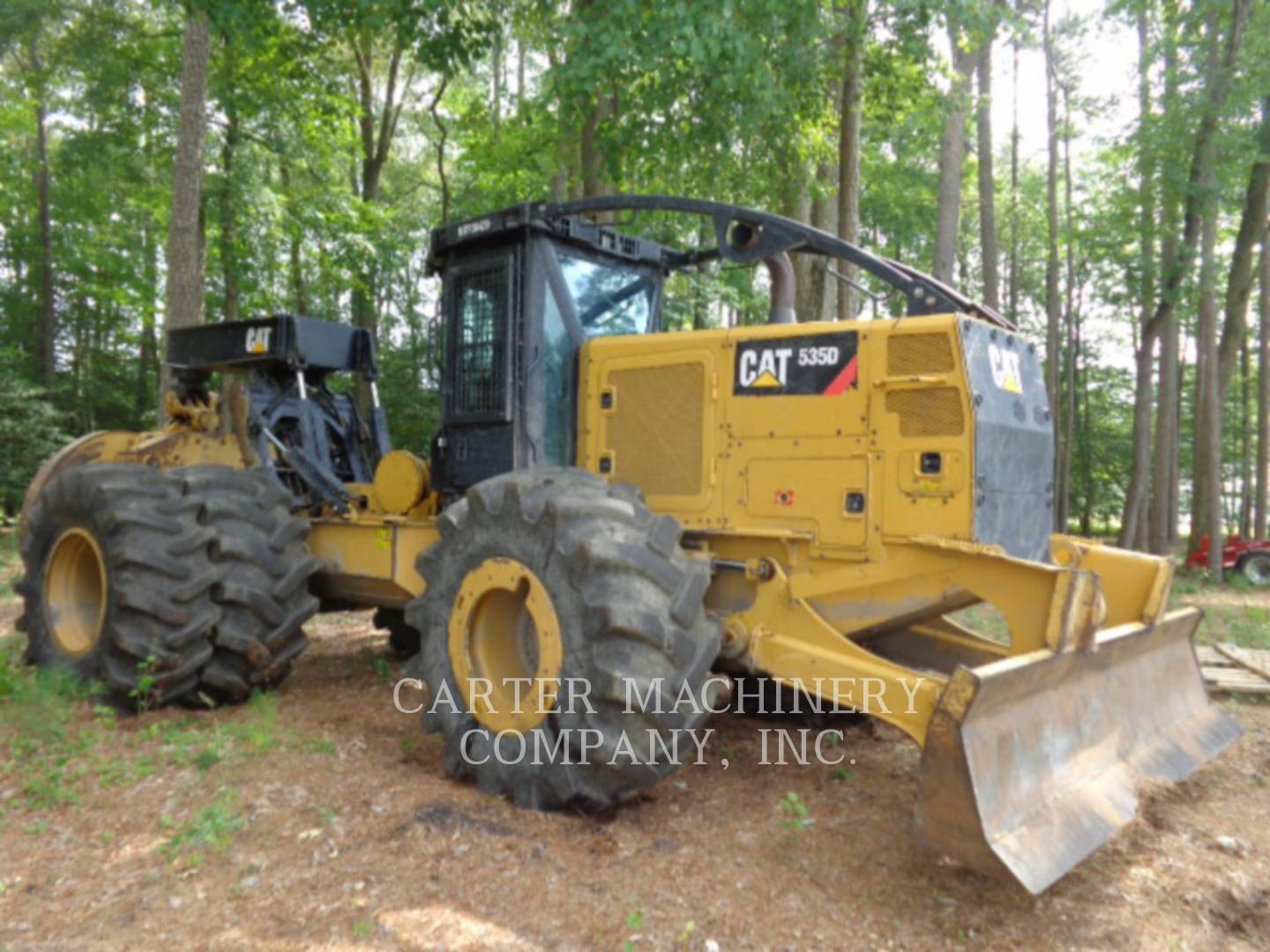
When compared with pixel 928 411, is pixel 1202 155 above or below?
above

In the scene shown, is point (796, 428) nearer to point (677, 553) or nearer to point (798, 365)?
point (798, 365)

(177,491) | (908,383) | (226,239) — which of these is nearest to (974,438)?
(908,383)

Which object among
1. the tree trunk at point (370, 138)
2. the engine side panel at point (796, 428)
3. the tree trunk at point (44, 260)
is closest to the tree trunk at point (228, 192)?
the tree trunk at point (370, 138)

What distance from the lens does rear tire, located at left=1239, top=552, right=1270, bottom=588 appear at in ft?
53.0

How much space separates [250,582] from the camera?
19.0ft

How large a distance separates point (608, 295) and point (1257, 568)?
597 inches

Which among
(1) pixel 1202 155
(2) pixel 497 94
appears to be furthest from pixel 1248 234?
(2) pixel 497 94

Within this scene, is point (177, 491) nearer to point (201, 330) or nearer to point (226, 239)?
point (201, 330)

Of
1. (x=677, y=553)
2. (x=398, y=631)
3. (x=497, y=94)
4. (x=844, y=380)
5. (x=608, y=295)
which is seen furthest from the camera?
(x=497, y=94)

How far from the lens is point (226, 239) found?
698 inches

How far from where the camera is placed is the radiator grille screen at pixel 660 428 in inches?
206

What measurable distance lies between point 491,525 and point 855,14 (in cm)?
800

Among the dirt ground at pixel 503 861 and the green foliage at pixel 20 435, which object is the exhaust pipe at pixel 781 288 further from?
the green foliage at pixel 20 435

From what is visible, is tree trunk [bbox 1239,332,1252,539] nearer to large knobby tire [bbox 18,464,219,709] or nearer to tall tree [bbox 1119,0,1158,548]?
tall tree [bbox 1119,0,1158,548]
